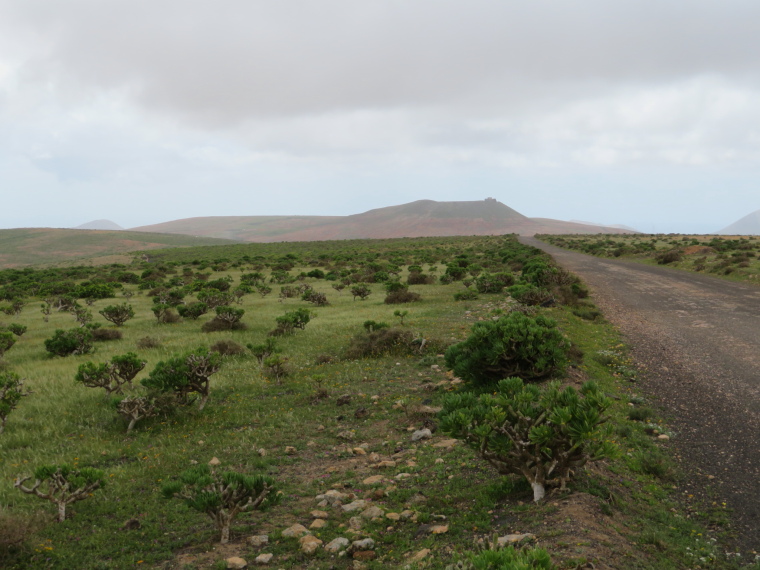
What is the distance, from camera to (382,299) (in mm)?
27688

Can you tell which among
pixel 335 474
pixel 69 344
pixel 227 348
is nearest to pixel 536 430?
pixel 335 474

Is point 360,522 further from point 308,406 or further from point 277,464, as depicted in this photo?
point 308,406

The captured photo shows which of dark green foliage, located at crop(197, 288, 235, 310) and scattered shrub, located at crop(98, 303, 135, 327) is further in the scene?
dark green foliage, located at crop(197, 288, 235, 310)

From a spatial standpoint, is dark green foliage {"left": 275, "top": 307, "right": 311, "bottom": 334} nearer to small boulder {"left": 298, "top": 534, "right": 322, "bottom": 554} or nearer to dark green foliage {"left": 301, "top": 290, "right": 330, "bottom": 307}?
dark green foliage {"left": 301, "top": 290, "right": 330, "bottom": 307}

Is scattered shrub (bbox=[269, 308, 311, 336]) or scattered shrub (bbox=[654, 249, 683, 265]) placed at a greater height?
scattered shrub (bbox=[654, 249, 683, 265])

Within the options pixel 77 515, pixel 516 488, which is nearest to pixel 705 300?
pixel 516 488

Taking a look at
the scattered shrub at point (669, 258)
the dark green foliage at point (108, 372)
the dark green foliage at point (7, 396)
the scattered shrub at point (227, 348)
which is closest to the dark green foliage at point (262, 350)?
the scattered shrub at point (227, 348)

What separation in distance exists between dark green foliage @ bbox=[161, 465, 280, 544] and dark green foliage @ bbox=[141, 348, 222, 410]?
553cm

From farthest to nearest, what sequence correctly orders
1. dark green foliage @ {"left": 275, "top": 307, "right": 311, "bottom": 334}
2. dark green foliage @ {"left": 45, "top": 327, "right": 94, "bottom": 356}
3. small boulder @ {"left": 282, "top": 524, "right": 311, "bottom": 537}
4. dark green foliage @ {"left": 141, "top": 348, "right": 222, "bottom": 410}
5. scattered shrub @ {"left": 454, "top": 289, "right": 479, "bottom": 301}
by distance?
1. scattered shrub @ {"left": 454, "top": 289, "right": 479, "bottom": 301}
2. dark green foliage @ {"left": 275, "top": 307, "right": 311, "bottom": 334}
3. dark green foliage @ {"left": 45, "top": 327, "right": 94, "bottom": 356}
4. dark green foliage @ {"left": 141, "top": 348, "right": 222, "bottom": 410}
5. small boulder @ {"left": 282, "top": 524, "right": 311, "bottom": 537}

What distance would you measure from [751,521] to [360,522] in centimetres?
468

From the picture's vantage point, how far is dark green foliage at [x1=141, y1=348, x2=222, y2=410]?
10.7 metres

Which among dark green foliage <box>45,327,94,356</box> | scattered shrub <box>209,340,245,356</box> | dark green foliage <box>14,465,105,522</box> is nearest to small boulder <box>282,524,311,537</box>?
dark green foliage <box>14,465,105,522</box>

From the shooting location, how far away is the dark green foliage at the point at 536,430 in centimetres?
496

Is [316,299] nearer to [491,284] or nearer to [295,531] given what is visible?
[491,284]
